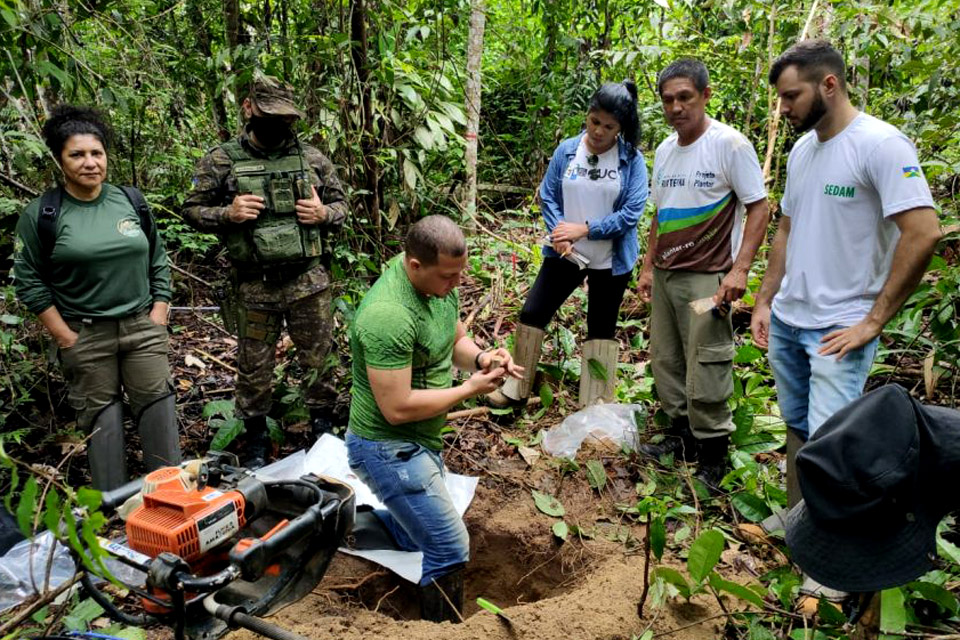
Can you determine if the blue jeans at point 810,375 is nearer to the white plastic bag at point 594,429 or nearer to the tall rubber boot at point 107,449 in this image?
the white plastic bag at point 594,429

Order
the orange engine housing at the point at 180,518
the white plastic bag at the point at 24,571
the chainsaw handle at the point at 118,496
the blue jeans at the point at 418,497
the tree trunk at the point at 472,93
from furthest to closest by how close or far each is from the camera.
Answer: the tree trunk at the point at 472,93 < the white plastic bag at the point at 24,571 < the blue jeans at the point at 418,497 < the chainsaw handle at the point at 118,496 < the orange engine housing at the point at 180,518

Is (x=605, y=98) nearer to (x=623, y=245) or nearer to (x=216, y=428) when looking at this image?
(x=623, y=245)

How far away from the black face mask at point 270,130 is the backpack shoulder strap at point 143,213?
724 millimetres

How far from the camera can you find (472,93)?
694cm

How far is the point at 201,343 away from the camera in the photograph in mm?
5828

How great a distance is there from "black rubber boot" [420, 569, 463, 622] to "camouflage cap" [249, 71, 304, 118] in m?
2.57

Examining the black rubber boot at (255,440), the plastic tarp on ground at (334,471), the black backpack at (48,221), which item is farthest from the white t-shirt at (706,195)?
the black backpack at (48,221)

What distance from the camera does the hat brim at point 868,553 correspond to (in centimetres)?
155

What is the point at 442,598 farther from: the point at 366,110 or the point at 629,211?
the point at 366,110

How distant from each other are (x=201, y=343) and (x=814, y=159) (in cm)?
483

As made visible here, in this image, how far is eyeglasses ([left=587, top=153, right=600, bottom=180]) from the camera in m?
4.16

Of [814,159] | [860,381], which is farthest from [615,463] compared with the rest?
[814,159]

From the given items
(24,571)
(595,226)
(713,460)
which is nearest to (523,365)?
(595,226)

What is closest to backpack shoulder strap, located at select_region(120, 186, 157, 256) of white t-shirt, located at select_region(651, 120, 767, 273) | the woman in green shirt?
the woman in green shirt
